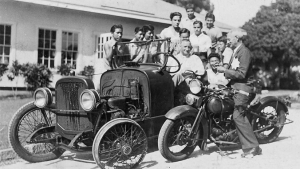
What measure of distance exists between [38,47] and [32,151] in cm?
767

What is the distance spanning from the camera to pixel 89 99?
13.9ft

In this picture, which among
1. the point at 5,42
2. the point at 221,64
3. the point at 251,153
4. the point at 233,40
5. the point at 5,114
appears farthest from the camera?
the point at 5,42

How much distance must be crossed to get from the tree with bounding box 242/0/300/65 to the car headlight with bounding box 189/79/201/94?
57.4ft

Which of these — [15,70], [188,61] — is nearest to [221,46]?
[188,61]

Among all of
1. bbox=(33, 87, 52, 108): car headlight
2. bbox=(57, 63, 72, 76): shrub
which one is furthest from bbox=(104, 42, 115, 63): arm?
bbox=(57, 63, 72, 76): shrub

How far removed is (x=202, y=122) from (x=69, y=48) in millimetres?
8667

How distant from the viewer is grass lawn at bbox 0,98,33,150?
17.6 feet

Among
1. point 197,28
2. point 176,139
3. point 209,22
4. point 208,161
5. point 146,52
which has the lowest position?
point 208,161

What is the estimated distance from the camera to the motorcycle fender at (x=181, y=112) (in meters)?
4.72

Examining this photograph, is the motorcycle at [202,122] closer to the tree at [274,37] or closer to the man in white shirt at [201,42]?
the man in white shirt at [201,42]

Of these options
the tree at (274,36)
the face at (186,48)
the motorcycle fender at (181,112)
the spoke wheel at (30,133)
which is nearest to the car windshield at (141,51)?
the face at (186,48)

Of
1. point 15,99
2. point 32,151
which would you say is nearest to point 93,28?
point 15,99

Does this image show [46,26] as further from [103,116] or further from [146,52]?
[103,116]

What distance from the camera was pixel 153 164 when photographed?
470cm
